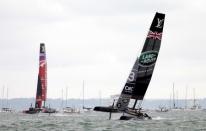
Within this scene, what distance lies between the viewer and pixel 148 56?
6241 cm

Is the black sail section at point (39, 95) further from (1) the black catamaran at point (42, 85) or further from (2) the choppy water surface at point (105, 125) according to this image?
(2) the choppy water surface at point (105, 125)

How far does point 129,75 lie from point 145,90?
7.91 ft

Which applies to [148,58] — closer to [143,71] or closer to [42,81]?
[143,71]

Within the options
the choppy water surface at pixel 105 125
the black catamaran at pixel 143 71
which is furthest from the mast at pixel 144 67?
the choppy water surface at pixel 105 125

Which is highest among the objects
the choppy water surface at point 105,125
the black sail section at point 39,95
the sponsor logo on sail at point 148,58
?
the sponsor logo on sail at point 148,58

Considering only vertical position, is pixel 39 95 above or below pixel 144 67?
below

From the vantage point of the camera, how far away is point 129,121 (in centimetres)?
6281

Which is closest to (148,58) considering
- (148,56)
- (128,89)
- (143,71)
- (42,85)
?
(148,56)

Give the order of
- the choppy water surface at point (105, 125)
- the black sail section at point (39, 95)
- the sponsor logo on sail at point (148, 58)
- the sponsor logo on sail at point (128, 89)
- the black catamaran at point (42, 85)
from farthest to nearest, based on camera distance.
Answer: the black sail section at point (39, 95), the black catamaran at point (42, 85), the sponsor logo on sail at point (128, 89), the sponsor logo on sail at point (148, 58), the choppy water surface at point (105, 125)

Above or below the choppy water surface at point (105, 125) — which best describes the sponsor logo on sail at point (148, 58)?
above

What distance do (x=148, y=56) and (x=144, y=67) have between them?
4.22 feet

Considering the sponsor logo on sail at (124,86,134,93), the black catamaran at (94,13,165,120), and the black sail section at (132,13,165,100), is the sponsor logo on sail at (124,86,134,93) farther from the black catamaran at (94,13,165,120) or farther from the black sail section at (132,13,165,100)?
the black sail section at (132,13,165,100)

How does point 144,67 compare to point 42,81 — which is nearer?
point 144,67

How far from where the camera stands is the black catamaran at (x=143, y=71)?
6234 cm
